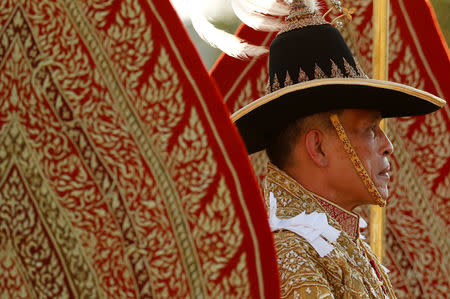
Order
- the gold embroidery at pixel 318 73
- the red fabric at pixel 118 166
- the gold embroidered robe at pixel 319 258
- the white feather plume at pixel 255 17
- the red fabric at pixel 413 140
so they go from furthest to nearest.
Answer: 1. the red fabric at pixel 413 140
2. the white feather plume at pixel 255 17
3. the gold embroidery at pixel 318 73
4. the gold embroidered robe at pixel 319 258
5. the red fabric at pixel 118 166

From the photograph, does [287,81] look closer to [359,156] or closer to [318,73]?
[318,73]

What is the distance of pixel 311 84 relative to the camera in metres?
1.98

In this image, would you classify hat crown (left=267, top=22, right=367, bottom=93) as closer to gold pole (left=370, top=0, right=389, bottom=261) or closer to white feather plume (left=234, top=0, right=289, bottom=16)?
white feather plume (left=234, top=0, right=289, bottom=16)

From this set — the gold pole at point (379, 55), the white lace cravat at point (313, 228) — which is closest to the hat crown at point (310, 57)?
the white lace cravat at point (313, 228)

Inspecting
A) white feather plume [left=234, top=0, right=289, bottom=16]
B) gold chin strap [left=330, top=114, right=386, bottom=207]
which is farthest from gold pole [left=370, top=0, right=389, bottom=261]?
gold chin strap [left=330, top=114, right=386, bottom=207]

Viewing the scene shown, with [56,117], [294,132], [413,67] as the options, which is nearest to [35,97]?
[56,117]

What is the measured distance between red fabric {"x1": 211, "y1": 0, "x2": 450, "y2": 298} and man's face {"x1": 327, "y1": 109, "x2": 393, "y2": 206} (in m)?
0.88

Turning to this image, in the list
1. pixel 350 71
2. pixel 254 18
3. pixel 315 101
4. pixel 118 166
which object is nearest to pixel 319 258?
pixel 315 101

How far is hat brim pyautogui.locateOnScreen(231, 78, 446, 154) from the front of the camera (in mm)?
2008

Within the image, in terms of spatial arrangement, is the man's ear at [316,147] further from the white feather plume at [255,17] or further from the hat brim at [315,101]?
the white feather plume at [255,17]

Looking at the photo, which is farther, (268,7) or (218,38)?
(268,7)

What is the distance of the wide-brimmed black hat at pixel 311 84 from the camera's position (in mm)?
2021

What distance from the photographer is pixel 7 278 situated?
1.15 m

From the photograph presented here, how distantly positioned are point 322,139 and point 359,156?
12 cm
